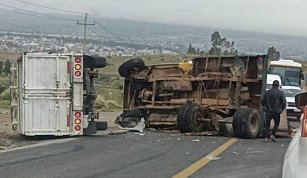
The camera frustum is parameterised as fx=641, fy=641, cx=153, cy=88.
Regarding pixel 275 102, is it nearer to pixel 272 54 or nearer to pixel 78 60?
pixel 78 60

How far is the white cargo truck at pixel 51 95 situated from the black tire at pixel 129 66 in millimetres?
3549

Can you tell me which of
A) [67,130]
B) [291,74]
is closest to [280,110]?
[67,130]

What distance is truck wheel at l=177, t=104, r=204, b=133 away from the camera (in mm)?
17922

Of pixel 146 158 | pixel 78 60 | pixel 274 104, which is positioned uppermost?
pixel 78 60

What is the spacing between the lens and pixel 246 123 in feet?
56.9

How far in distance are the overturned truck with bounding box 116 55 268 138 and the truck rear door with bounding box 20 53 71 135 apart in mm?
3438

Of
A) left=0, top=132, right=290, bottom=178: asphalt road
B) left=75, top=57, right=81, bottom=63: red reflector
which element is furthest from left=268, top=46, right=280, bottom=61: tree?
left=75, top=57, right=81, bottom=63: red reflector

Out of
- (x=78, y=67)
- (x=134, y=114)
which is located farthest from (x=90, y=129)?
(x=134, y=114)

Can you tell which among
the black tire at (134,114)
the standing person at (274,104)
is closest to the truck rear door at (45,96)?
the black tire at (134,114)

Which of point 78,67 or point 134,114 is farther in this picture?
point 134,114

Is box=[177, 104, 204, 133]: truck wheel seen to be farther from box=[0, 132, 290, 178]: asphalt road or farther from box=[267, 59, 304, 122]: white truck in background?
box=[267, 59, 304, 122]: white truck in background

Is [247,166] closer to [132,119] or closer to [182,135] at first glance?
[182,135]

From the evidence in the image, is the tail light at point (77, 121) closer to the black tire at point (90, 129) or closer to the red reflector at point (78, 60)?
the black tire at point (90, 129)

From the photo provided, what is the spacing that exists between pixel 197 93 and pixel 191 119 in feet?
5.75
